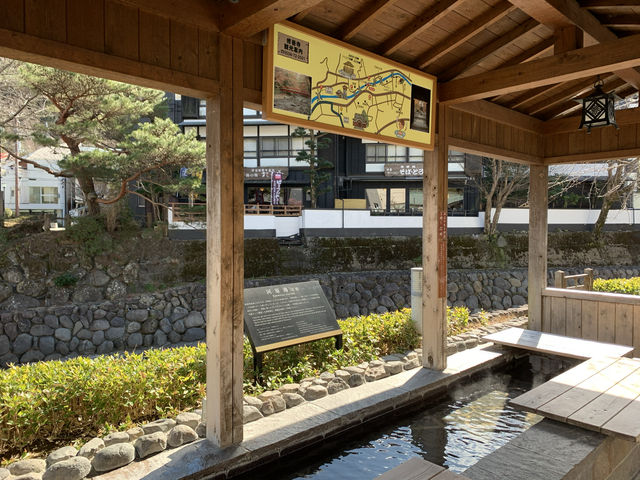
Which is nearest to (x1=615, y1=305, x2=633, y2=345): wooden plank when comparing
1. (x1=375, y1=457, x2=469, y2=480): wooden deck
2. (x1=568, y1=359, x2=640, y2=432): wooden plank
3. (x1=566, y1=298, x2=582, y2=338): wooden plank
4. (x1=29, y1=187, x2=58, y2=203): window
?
(x1=566, y1=298, x2=582, y2=338): wooden plank

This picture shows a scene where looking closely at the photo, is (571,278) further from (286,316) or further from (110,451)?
(110,451)

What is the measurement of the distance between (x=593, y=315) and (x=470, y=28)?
4873 mm

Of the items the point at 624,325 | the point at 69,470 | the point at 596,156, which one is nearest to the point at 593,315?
the point at 624,325

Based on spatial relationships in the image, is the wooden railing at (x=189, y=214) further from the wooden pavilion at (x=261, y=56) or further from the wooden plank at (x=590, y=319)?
the wooden plank at (x=590, y=319)

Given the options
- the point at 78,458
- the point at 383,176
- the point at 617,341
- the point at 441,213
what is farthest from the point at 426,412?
the point at 383,176

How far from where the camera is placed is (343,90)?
14.1 feet

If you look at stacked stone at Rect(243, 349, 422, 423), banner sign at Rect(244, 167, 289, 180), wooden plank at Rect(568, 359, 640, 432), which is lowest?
stacked stone at Rect(243, 349, 422, 423)

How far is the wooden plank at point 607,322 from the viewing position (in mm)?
6652

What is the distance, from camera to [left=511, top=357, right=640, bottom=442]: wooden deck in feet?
10.3

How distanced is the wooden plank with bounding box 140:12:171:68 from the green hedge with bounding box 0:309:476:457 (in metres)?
2.84

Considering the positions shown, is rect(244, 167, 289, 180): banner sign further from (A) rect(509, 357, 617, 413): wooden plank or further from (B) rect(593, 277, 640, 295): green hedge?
(A) rect(509, 357, 617, 413): wooden plank

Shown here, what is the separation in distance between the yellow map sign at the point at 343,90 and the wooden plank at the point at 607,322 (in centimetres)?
400

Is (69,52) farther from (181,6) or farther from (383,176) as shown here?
(383,176)

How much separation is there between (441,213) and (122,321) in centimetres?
990
